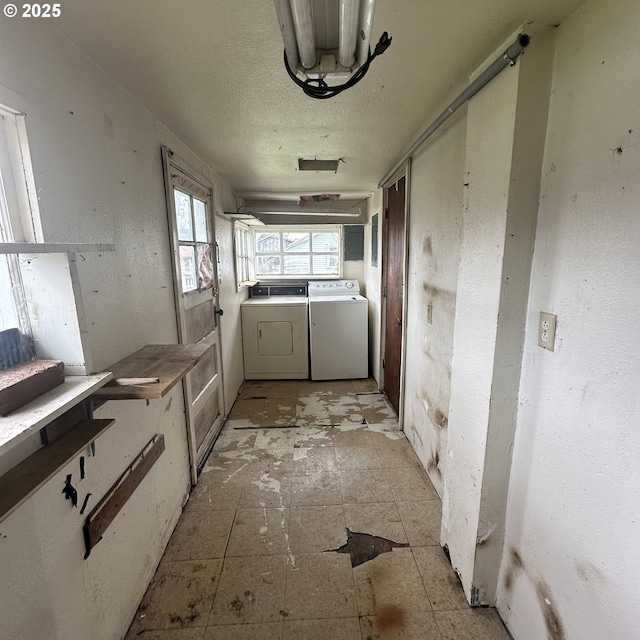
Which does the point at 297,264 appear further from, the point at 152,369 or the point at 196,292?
the point at 152,369

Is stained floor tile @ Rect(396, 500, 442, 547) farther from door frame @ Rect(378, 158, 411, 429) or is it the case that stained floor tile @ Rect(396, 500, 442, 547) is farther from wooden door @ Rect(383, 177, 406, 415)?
wooden door @ Rect(383, 177, 406, 415)

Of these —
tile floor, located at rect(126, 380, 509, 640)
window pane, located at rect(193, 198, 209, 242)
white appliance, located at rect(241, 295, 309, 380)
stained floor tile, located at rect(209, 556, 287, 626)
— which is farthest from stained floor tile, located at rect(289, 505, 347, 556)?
white appliance, located at rect(241, 295, 309, 380)

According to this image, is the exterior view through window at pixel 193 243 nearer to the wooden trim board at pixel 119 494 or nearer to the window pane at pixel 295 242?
the wooden trim board at pixel 119 494

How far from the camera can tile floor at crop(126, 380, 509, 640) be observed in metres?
1.25

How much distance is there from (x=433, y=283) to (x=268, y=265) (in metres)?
3.00

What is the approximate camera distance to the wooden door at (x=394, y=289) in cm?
252

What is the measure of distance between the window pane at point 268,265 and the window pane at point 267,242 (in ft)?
0.35

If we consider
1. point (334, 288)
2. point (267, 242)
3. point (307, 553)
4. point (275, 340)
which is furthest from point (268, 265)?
point (307, 553)

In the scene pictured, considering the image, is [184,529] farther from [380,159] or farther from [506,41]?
[380,159]

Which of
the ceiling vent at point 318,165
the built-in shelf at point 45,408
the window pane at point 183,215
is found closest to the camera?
the built-in shelf at point 45,408

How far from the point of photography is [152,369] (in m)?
1.15

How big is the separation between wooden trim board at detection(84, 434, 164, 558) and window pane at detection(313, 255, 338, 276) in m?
3.29

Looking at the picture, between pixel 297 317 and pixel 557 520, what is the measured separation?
2.96 m

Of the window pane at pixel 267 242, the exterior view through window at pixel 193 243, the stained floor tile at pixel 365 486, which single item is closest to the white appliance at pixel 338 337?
the window pane at pixel 267 242
